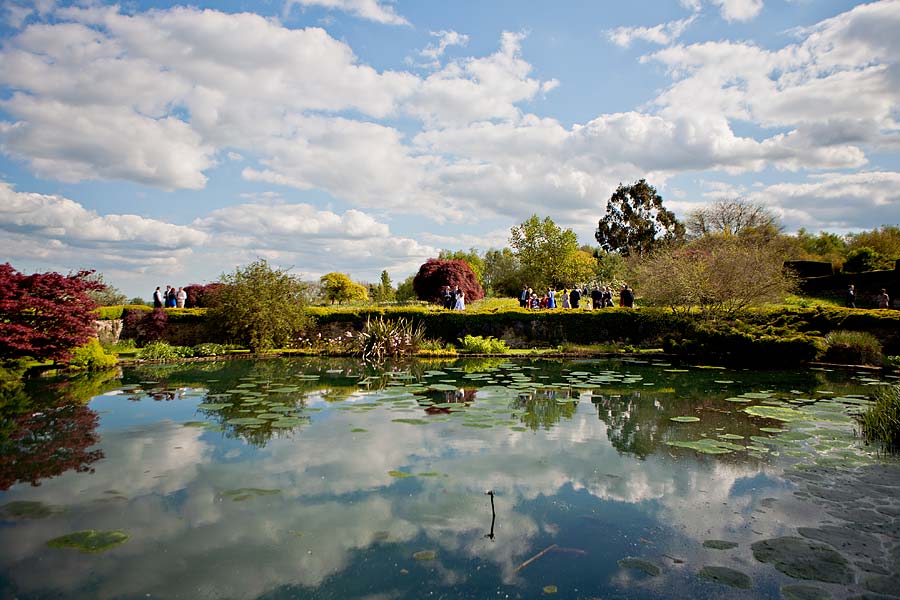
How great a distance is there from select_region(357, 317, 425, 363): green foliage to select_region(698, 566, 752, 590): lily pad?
47.5ft

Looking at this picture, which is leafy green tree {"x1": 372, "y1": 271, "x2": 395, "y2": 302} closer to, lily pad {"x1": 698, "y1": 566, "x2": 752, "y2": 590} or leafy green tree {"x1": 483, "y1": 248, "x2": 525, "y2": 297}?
leafy green tree {"x1": 483, "y1": 248, "x2": 525, "y2": 297}

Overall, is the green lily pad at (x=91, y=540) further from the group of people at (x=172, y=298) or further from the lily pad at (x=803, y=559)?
the group of people at (x=172, y=298)

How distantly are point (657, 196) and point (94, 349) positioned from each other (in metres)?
48.3

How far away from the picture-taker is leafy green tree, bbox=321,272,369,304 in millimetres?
46000

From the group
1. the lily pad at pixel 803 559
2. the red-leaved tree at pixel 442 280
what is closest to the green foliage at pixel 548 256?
the red-leaved tree at pixel 442 280

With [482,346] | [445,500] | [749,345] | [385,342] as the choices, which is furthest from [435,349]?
[445,500]

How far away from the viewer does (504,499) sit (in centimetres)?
476

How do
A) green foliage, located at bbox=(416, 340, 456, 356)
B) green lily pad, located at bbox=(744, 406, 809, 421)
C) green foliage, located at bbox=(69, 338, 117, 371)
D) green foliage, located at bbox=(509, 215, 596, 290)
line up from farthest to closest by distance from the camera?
1. green foliage, located at bbox=(509, 215, 596, 290)
2. green foliage, located at bbox=(416, 340, 456, 356)
3. green foliage, located at bbox=(69, 338, 117, 371)
4. green lily pad, located at bbox=(744, 406, 809, 421)

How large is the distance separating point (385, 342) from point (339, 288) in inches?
1138

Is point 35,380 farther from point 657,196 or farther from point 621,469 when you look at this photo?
point 657,196

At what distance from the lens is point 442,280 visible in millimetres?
32750

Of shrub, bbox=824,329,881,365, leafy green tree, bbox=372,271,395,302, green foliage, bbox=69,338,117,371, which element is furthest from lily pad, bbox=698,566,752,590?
leafy green tree, bbox=372,271,395,302

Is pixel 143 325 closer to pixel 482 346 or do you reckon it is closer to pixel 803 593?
pixel 482 346

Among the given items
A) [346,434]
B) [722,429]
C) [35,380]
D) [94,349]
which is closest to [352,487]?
[346,434]
